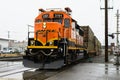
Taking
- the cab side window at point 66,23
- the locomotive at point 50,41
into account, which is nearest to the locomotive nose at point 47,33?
the locomotive at point 50,41

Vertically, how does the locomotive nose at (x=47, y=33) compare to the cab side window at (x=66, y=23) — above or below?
below

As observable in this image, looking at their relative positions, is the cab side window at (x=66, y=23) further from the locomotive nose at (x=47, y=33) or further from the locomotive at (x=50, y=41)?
the locomotive nose at (x=47, y=33)

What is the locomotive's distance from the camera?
57.4ft

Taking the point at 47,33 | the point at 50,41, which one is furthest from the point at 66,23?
the point at 50,41

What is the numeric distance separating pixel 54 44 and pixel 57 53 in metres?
0.69

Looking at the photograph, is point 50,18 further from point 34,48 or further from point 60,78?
point 60,78

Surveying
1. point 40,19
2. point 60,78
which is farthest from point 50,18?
point 60,78

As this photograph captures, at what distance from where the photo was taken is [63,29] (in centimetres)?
1950

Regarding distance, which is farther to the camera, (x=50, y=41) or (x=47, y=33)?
(x=47, y=33)

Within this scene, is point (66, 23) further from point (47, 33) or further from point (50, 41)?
point (50, 41)

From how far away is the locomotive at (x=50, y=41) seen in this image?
17.5m

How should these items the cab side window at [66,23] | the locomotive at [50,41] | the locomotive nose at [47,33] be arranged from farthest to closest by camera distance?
the cab side window at [66,23], the locomotive nose at [47,33], the locomotive at [50,41]

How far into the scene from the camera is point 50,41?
60.0 feet

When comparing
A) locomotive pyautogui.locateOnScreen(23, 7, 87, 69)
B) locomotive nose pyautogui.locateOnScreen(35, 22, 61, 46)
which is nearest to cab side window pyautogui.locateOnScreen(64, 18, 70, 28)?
locomotive pyautogui.locateOnScreen(23, 7, 87, 69)
